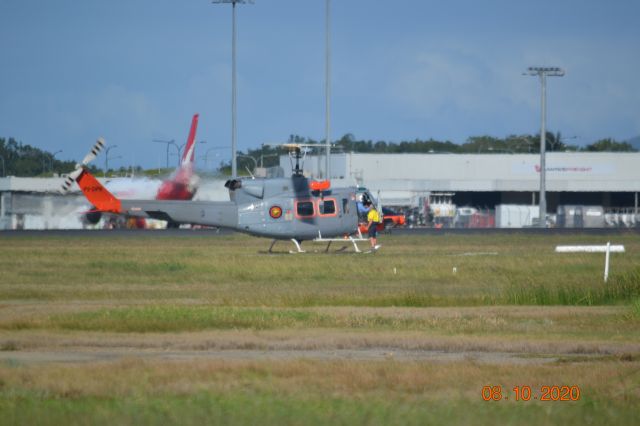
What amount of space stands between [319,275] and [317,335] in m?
13.8

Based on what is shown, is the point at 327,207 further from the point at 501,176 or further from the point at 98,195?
the point at 501,176

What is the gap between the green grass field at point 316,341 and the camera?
37.3ft

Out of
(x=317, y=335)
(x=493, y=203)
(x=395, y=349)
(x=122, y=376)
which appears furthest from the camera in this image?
(x=493, y=203)

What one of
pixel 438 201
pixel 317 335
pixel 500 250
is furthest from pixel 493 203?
pixel 317 335

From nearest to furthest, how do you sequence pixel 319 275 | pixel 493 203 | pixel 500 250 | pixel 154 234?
pixel 319 275
pixel 500 250
pixel 154 234
pixel 493 203

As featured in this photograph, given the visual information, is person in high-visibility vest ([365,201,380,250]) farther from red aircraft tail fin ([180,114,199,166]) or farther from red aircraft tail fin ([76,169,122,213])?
red aircraft tail fin ([180,114,199,166])

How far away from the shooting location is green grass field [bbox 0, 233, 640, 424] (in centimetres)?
1136

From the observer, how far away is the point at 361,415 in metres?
10.7

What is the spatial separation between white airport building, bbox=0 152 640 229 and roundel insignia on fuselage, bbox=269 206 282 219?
4806 cm

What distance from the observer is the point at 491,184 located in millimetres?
108562

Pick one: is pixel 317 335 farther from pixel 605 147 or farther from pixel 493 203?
pixel 605 147
